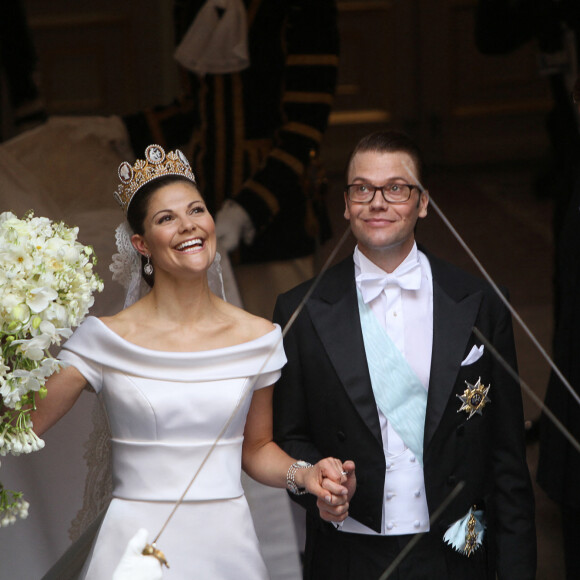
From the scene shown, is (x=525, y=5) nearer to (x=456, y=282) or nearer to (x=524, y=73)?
(x=456, y=282)

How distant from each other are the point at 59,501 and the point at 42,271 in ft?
4.34

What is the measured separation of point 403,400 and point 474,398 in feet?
0.43

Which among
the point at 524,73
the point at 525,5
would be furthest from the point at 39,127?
the point at 524,73

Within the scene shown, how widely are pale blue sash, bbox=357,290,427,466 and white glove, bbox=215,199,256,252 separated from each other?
1.22m

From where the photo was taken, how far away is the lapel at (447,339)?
6.58 ft

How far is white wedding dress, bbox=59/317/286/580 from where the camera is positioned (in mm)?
2023

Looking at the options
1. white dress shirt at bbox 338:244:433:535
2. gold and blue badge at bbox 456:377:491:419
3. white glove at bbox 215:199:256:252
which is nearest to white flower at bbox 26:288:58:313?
white dress shirt at bbox 338:244:433:535

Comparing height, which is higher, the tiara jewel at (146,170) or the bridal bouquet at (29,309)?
the tiara jewel at (146,170)

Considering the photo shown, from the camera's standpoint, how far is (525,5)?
137 inches

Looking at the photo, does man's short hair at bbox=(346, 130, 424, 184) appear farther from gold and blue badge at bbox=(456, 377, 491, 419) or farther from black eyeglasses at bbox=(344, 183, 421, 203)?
gold and blue badge at bbox=(456, 377, 491, 419)

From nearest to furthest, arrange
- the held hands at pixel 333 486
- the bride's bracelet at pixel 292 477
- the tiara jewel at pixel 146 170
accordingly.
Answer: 1. the held hands at pixel 333 486
2. the bride's bracelet at pixel 292 477
3. the tiara jewel at pixel 146 170

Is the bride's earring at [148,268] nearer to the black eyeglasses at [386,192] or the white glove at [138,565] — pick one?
the black eyeglasses at [386,192]

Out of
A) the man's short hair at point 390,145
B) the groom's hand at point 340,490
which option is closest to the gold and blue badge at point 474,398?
the groom's hand at point 340,490

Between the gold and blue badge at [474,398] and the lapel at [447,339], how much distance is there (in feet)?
0.13
